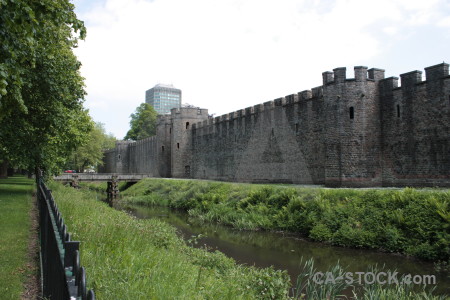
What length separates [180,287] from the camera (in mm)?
5023

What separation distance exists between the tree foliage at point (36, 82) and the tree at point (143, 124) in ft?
146

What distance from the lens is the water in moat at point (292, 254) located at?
976cm

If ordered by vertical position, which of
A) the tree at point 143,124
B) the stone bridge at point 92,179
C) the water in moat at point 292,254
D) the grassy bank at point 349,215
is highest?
the tree at point 143,124

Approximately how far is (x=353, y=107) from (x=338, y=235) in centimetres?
818

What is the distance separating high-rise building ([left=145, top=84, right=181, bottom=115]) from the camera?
158 meters

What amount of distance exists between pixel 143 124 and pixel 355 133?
49.9 m

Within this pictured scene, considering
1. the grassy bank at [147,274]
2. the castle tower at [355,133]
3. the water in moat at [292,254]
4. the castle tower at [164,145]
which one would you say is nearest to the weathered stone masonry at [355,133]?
the castle tower at [355,133]

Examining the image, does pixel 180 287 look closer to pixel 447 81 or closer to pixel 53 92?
pixel 53 92

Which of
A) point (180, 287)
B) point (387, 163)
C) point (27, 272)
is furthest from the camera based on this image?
point (387, 163)

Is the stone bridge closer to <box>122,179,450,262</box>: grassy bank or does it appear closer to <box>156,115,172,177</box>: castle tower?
<box>156,115,172,177</box>: castle tower

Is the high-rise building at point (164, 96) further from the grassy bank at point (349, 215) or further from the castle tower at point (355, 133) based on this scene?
the grassy bank at point (349, 215)

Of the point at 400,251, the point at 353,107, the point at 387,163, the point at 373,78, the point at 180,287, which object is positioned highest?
Answer: the point at 373,78

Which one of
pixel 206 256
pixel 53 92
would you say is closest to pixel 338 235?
pixel 206 256

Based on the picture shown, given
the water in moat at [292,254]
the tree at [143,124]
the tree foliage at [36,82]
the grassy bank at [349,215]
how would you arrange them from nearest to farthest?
the tree foliage at [36,82], the water in moat at [292,254], the grassy bank at [349,215], the tree at [143,124]
